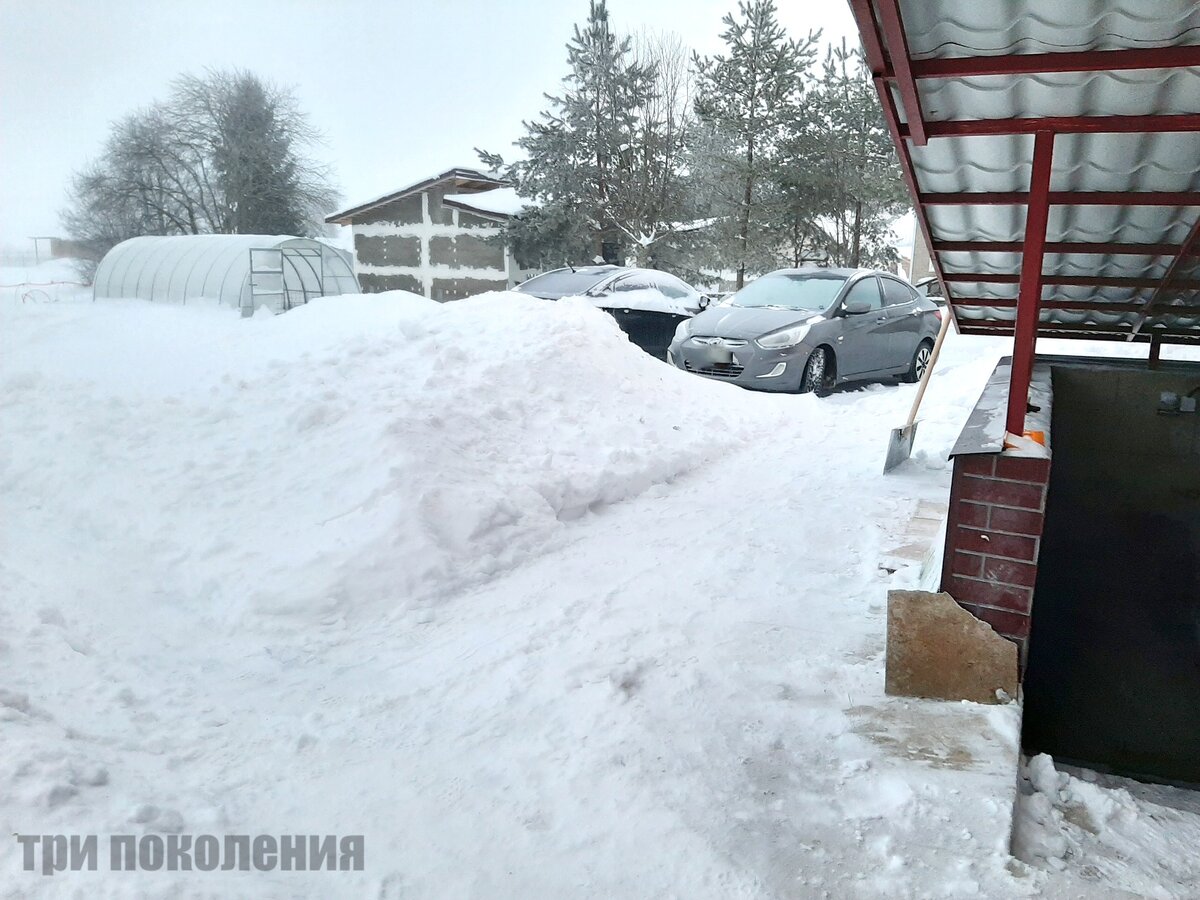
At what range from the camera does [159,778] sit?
245 centimetres

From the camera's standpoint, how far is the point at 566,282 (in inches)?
494

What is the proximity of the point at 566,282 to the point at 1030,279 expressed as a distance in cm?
1002

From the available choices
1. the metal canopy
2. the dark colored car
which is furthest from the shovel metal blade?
the dark colored car

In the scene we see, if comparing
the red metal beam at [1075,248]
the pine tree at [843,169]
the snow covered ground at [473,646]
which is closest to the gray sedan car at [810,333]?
the snow covered ground at [473,646]

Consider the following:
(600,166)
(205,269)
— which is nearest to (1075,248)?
(205,269)

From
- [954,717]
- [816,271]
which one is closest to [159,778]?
[954,717]

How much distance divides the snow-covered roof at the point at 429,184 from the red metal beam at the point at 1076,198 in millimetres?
22759

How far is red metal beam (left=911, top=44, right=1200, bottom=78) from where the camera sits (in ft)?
7.90

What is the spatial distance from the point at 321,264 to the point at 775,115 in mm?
13306

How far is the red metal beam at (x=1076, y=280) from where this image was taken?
15.0ft

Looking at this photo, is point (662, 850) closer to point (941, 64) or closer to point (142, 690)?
point (142, 690)

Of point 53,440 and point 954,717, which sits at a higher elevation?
point 53,440

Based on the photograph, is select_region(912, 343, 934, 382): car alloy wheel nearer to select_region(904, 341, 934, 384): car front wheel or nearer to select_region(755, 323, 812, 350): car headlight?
select_region(904, 341, 934, 384): car front wheel

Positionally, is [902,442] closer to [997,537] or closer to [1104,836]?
[997,537]
